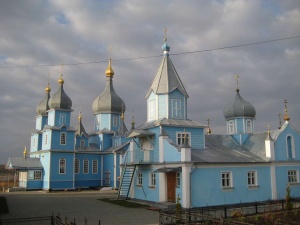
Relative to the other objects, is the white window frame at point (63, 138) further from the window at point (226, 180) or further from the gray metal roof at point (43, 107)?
the window at point (226, 180)

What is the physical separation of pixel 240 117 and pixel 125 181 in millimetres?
12355

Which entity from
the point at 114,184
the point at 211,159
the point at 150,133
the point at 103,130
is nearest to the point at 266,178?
the point at 211,159

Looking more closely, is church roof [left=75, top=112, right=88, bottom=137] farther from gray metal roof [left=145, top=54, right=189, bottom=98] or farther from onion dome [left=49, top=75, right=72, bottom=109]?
gray metal roof [left=145, top=54, right=189, bottom=98]

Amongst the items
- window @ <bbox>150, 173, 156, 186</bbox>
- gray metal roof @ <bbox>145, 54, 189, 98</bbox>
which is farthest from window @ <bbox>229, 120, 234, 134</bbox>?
window @ <bbox>150, 173, 156, 186</bbox>

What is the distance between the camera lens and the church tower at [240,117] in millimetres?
30562

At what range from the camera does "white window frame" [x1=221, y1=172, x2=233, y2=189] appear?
22.0m

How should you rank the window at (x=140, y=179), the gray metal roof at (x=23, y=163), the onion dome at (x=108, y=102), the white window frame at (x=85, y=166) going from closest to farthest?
the window at (x=140, y=179), the gray metal roof at (x=23, y=163), the white window frame at (x=85, y=166), the onion dome at (x=108, y=102)

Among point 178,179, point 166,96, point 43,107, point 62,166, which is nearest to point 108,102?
point 43,107

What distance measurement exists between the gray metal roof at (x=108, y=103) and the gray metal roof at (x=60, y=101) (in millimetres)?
5481

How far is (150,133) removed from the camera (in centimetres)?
2384

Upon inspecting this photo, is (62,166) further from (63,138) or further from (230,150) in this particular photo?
(230,150)

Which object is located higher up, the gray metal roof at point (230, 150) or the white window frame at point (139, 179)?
the gray metal roof at point (230, 150)

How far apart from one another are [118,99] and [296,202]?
28.1 metres

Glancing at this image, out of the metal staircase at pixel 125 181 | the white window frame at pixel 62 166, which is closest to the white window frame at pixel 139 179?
the metal staircase at pixel 125 181
